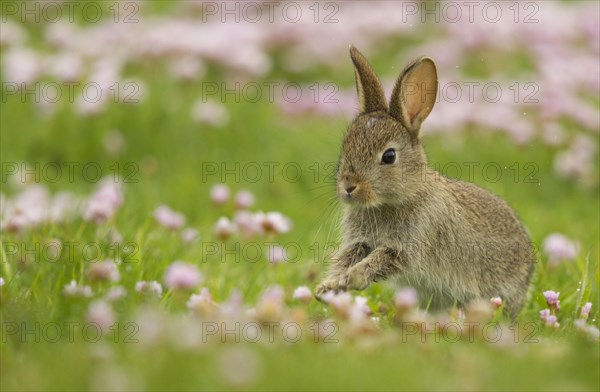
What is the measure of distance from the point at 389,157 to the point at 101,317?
7.61ft

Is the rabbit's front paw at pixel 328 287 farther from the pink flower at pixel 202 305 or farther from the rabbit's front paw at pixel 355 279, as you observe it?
the pink flower at pixel 202 305

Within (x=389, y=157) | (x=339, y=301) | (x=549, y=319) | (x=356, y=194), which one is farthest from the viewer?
(x=389, y=157)

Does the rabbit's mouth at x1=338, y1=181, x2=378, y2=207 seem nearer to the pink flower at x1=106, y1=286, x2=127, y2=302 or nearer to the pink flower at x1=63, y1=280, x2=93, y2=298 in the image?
the pink flower at x1=106, y1=286, x2=127, y2=302

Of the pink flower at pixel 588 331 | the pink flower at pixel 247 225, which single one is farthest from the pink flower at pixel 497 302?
the pink flower at pixel 247 225

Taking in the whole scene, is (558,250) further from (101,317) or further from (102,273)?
(101,317)

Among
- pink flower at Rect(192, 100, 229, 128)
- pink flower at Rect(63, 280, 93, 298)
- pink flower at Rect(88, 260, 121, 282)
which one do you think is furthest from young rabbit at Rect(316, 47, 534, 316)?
pink flower at Rect(192, 100, 229, 128)

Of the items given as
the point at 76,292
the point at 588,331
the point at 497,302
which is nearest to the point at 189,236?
the point at 76,292

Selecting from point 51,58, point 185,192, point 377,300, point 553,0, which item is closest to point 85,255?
point 377,300

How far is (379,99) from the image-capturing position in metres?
6.56

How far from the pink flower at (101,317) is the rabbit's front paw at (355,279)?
1542 millimetres

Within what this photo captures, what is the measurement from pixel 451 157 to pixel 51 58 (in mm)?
4836

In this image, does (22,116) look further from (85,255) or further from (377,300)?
(377,300)

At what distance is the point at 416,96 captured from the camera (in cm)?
650

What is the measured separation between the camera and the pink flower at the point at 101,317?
468 centimetres
